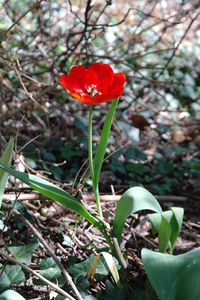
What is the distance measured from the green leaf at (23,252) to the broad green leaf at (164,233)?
0.36 metres

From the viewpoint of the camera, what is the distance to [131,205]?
1.21m

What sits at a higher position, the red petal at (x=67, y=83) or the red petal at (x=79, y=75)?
the red petal at (x=79, y=75)

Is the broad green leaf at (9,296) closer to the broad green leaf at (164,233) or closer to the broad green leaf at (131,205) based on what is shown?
the broad green leaf at (131,205)

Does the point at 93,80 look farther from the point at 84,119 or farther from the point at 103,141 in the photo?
the point at 84,119

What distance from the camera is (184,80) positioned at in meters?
3.24

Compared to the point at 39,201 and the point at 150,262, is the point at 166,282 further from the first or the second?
the point at 39,201

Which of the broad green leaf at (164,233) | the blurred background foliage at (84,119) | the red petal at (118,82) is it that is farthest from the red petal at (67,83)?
the blurred background foliage at (84,119)

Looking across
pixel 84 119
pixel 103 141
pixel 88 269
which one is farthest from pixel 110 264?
pixel 84 119

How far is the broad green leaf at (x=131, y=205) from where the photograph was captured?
1.21m

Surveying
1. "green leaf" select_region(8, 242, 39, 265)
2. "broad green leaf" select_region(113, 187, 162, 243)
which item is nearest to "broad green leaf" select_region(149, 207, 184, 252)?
"broad green leaf" select_region(113, 187, 162, 243)

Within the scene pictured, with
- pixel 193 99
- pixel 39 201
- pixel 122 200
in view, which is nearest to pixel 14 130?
pixel 39 201

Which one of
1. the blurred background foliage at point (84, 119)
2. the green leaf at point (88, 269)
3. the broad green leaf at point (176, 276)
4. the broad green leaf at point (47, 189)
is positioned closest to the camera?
the broad green leaf at point (176, 276)

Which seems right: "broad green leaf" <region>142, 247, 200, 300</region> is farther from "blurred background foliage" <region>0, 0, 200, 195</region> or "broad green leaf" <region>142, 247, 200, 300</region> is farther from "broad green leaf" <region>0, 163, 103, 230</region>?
"blurred background foliage" <region>0, 0, 200, 195</region>

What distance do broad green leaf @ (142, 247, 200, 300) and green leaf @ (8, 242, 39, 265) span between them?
39 centimetres
